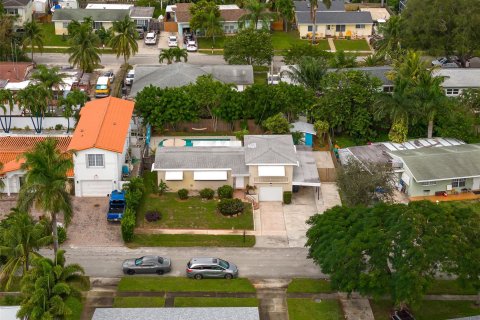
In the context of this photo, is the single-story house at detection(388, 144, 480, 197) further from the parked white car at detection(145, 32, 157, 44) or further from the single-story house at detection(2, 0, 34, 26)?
the single-story house at detection(2, 0, 34, 26)

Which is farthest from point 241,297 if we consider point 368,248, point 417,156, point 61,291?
point 417,156

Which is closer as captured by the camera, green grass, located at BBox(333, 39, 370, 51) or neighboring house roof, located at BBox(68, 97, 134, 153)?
neighboring house roof, located at BBox(68, 97, 134, 153)

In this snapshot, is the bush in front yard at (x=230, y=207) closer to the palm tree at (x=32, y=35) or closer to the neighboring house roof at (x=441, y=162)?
the neighboring house roof at (x=441, y=162)

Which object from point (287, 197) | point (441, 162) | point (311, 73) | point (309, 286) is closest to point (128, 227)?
point (287, 197)

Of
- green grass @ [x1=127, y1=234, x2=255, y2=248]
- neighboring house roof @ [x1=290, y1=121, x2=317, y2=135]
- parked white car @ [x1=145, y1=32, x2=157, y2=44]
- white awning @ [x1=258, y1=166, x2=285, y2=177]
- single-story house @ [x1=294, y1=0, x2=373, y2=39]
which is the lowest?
green grass @ [x1=127, y1=234, x2=255, y2=248]

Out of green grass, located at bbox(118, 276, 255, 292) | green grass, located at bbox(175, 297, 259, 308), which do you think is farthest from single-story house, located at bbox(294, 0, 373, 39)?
green grass, located at bbox(175, 297, 259, 308)

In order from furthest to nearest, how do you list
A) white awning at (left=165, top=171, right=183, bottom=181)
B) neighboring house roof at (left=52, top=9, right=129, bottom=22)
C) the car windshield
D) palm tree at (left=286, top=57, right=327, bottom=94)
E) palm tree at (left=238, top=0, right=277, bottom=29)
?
neighboring house roof at (left=52, top=9, right=129, bottom=22) < palm tree at (left=238, top=0, right=277, bottom=29) < palm tree at (left=286, top=57, right=327, bottom=94) < white awning at (left=165, top=171, right=183, bottom=181) < the car windshield
